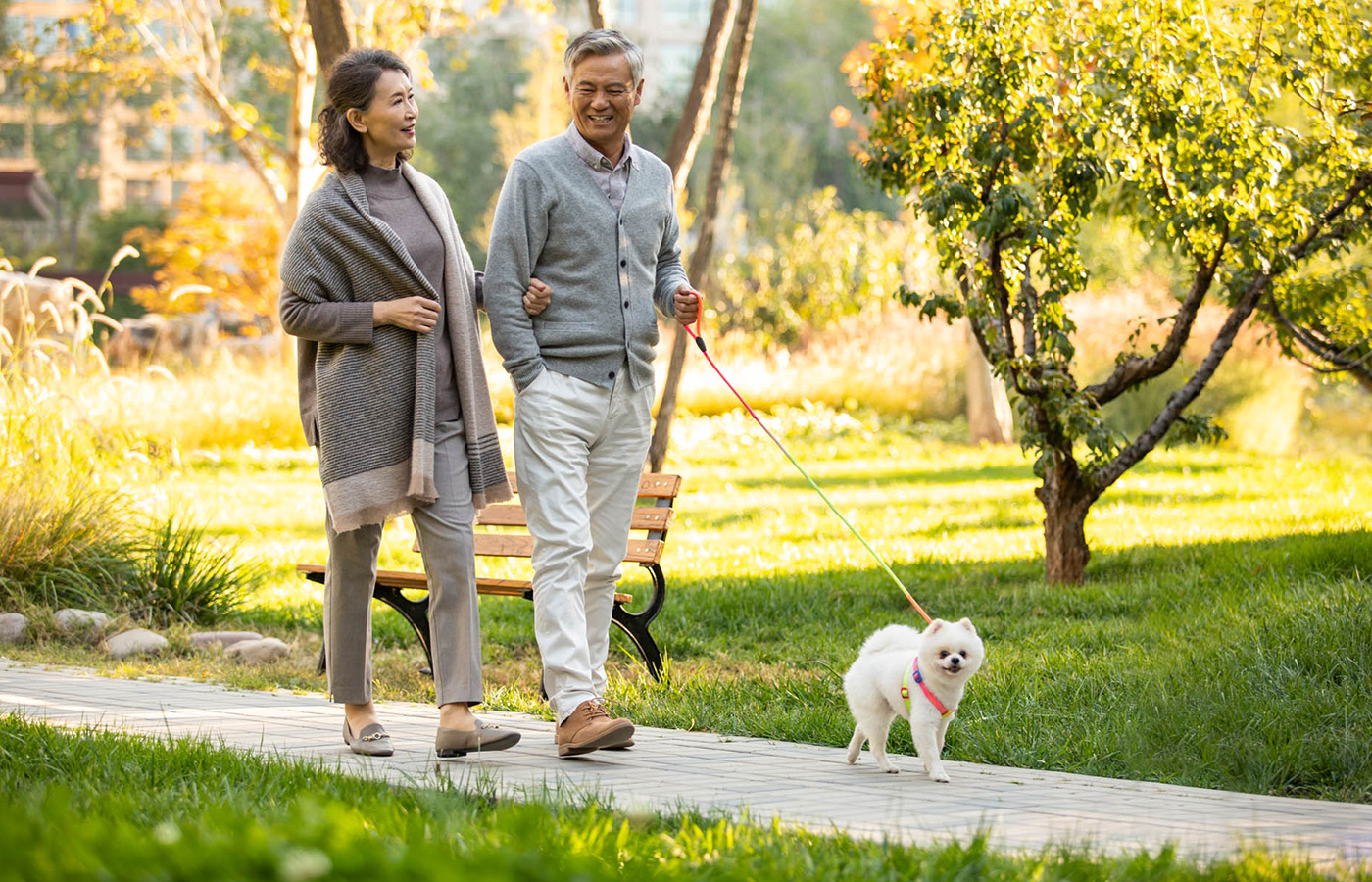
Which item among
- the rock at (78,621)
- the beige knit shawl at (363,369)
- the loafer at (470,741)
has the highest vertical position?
the beige knit shawl at (363,369)

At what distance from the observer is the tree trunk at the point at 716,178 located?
11.3m

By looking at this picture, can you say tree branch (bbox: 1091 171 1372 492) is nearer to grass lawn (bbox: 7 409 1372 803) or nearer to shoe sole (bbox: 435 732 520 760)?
grass lawn (bbox: 7 409 1372 803)

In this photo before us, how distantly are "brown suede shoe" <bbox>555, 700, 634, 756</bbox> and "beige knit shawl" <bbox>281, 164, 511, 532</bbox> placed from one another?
82cm

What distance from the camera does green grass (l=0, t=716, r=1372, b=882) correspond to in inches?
81.1

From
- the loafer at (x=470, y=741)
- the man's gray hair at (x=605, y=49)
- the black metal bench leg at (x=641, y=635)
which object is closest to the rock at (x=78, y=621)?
the black metal bench leg at (x=641, y=635)

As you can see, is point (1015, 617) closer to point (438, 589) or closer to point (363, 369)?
point (438, 589)

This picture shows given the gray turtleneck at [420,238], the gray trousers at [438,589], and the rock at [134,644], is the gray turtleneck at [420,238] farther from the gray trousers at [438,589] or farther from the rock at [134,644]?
the rock at [134,644]

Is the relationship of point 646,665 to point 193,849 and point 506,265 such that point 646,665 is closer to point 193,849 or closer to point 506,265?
point 506,265

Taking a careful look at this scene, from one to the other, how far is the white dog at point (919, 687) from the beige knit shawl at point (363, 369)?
1.38 meters

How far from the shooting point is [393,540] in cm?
1092

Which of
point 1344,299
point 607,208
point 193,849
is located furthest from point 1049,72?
point 193,849

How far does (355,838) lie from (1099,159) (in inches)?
247

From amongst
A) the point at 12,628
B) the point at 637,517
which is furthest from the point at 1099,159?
the point at 12,628

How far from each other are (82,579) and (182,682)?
Result: 6.57 ft
